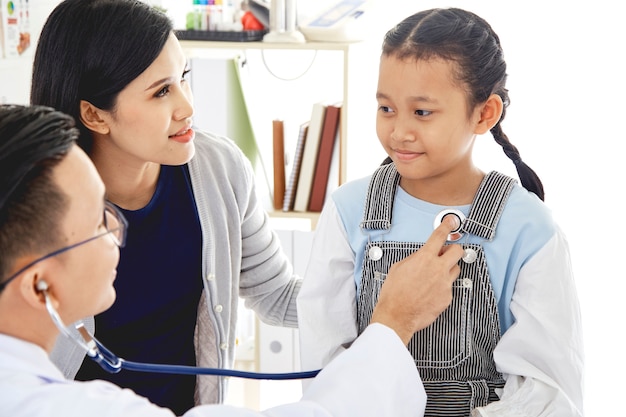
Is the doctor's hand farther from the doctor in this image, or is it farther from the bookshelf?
the bookshelf

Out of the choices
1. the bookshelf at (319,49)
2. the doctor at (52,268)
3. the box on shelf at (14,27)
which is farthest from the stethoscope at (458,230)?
the box on shelf at (14,27)

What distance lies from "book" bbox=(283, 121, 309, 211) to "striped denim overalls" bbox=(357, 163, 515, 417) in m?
1.08

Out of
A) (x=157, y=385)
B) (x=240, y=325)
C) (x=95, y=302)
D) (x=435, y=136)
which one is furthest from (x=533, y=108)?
(x=95, y=302)

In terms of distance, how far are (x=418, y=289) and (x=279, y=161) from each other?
132 centimetres

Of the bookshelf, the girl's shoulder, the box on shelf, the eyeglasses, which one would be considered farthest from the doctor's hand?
the box on shelf

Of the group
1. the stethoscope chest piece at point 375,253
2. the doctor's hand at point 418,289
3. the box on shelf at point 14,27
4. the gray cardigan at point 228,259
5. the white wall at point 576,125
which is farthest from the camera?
the white wall at point 576,125

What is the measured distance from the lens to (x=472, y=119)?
1380mm

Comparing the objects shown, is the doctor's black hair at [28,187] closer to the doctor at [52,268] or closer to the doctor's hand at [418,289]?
the doctor at [52,268]

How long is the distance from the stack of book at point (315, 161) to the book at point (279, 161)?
0.6 inches

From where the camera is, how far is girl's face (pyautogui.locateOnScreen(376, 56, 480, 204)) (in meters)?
1.32

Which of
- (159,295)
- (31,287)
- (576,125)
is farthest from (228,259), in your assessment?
(576,125)

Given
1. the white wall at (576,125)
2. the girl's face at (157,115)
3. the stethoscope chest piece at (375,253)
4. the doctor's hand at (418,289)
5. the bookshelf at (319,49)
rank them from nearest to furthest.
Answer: the doctor's hand at (418,289), the stethoscope chest piece at (375,253), the girl's face at (157,115), the bookshelf at (319,49), the white wall at (576,125)

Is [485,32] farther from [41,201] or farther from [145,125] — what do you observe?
[41,201]

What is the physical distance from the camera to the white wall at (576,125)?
2.63m
